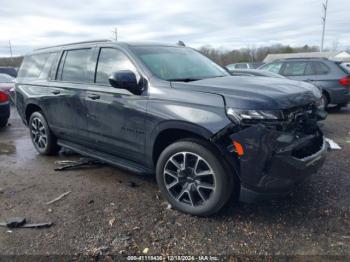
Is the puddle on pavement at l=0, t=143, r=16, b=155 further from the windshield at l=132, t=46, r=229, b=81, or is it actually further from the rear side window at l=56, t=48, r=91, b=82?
the windshield at l=132, t=46, r=229, b=81

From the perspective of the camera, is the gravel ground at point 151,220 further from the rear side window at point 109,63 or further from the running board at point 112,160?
the rear side window at point 109,63

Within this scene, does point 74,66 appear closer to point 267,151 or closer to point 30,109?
point 30,109

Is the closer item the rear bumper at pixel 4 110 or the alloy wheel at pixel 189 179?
the alloy wheel at pixel 189 179

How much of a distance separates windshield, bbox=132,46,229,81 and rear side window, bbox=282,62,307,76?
6.00 m

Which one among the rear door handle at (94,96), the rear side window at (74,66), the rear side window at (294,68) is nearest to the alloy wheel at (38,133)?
the rear side window at (74,66)

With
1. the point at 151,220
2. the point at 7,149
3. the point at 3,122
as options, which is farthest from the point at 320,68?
the point at 3,122

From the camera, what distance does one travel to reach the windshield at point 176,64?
3.74 m

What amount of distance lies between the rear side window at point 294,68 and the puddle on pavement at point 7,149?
7869 mm

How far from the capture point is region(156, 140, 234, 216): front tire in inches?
121

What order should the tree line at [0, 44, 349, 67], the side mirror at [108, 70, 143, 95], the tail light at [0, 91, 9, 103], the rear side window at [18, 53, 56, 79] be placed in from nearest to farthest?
1. the side mirror at [108, 70, 143, 95]
2. the rear side window at [18, 53, 56, 79]
3. the tail light at [0, 91, 9, 103]
4. the tree line at [0, 44, 349, 67]

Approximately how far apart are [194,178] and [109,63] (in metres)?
1.89

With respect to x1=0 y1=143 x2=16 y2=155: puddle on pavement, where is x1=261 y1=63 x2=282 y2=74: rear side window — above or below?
above

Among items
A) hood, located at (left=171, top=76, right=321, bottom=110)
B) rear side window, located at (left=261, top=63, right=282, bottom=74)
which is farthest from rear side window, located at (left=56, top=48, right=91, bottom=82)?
rear side window, located at (left=261, top=63, right=282, bottom=74)

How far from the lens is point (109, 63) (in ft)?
13.5
